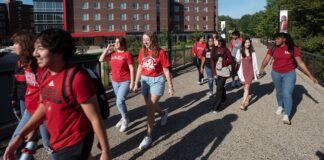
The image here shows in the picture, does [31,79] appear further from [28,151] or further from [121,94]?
[121,94]

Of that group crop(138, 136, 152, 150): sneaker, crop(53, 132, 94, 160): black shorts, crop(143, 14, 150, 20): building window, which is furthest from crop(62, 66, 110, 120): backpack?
crop(143, 14, 150, 20): building window

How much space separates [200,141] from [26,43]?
3.20 m

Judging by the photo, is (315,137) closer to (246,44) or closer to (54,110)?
(246,44)

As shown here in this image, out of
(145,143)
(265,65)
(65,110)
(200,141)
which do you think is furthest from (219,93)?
(65,110)

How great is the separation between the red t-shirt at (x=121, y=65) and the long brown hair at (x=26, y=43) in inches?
98.6

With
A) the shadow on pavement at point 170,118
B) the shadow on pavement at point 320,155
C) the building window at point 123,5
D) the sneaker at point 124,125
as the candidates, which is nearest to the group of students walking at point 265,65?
the shadow on pavement at point 170,118

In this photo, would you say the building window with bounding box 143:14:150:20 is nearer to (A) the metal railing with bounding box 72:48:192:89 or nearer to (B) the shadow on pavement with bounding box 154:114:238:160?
(A) the metal railing with bounding box 72:48:192:89

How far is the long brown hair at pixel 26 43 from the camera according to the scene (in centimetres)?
388

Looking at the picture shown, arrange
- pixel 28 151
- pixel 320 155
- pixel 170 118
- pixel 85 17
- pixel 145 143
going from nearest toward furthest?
pixel 28 151 < pixel 320 155 < pixel 145 143 < pixel 170 118 < pixel 85 17

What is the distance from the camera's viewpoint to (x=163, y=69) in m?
5.90

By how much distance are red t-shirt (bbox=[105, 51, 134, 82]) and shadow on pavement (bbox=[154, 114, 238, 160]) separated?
5.10ft

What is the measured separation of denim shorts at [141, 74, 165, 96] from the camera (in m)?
5.74

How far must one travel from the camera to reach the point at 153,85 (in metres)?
5.78

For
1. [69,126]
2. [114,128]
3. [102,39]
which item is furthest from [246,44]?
[102,39]
